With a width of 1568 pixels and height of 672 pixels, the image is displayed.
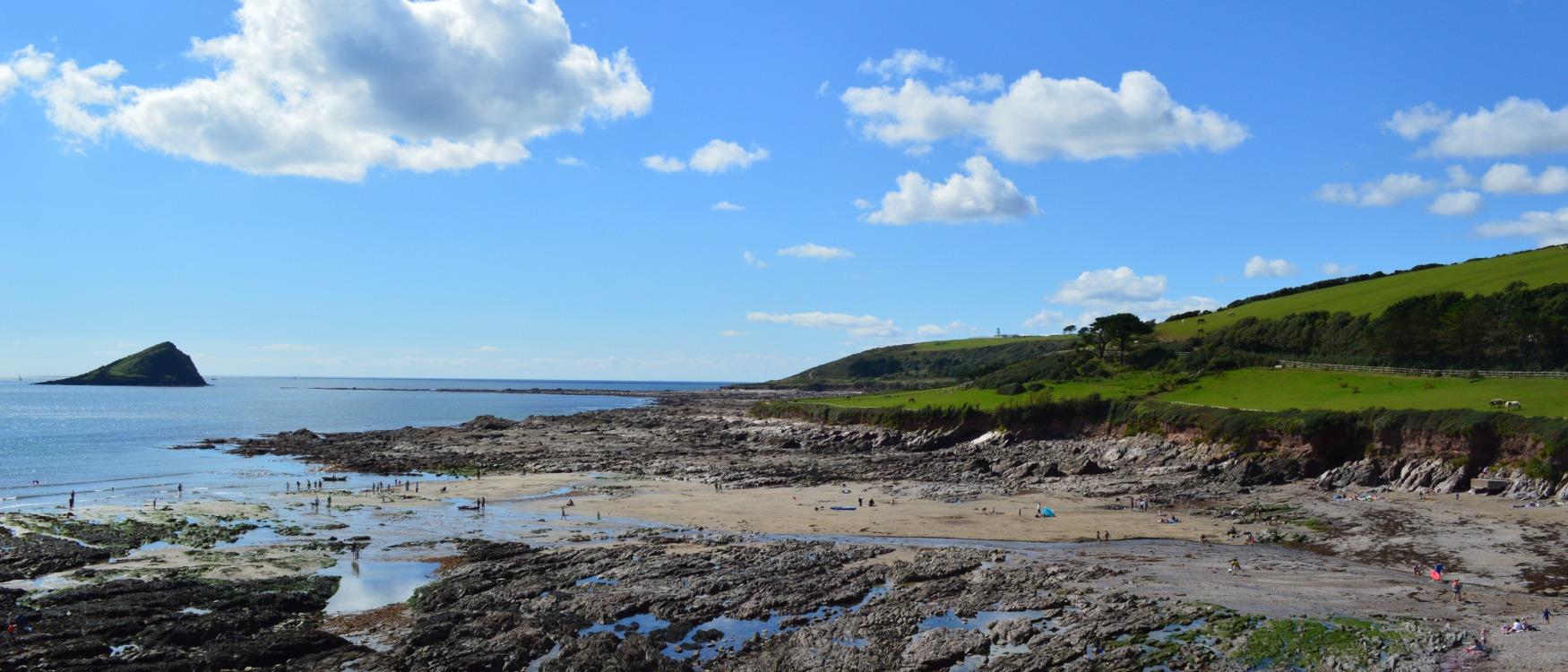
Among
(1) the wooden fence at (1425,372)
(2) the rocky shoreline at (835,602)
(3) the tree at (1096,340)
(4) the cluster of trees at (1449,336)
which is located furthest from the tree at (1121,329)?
(2) the rocky shoreline at (835,602)

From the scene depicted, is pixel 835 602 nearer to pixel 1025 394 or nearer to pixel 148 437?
pixel 1025 394

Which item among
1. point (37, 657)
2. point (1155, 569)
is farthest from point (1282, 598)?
point (37, 657)

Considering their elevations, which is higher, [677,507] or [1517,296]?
[1517,296]

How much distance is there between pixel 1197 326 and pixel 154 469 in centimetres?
11511

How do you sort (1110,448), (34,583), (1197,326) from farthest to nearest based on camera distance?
(1197,326) < (1110,448) < (34,583)

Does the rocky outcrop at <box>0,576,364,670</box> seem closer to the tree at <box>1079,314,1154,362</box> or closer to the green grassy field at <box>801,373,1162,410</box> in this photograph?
the green grassy field at <box>801,373,1162,410</box>

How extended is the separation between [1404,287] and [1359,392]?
161 feet

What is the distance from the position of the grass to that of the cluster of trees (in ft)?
20.1

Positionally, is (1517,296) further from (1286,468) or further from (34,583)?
(34,583)

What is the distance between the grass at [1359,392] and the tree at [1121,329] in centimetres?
1753

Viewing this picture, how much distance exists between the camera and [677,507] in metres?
50.9

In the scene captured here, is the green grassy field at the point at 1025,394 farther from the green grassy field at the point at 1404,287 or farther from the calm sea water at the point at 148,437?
the calm sea water at the point at 148,437


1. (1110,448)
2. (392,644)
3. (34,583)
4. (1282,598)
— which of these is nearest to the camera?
(392,644)

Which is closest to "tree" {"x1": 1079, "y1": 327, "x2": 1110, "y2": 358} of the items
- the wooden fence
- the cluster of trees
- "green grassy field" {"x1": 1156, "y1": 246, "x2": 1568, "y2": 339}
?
the cluster of trees
